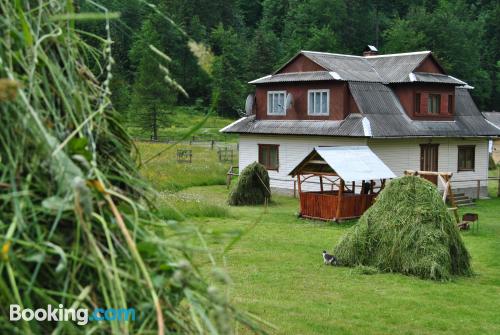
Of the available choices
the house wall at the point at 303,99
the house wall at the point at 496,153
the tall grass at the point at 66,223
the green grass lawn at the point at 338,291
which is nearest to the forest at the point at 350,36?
the house wall at the point at 496,153

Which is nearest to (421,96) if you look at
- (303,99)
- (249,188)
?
(303,99)

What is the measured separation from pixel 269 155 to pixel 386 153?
543 centimetres

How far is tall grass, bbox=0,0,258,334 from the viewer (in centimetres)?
153

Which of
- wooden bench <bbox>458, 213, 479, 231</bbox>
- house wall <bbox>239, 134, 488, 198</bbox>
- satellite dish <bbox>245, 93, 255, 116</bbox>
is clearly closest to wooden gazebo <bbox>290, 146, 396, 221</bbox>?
wooden bench <bbox>458, 213, 479, 231</bbox>

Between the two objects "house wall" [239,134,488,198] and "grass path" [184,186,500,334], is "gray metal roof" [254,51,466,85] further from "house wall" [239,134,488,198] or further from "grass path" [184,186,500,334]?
"grass path" [184,186,500,334]

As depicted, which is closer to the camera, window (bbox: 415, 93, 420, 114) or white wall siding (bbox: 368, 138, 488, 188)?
white wall siding (bbox: 368, 138, 488, 188)

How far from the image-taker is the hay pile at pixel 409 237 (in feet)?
43.3

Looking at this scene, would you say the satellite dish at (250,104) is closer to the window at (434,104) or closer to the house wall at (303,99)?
the house wall at (303,99)

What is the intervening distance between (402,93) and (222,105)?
32185 mm

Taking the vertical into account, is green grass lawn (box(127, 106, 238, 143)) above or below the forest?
below

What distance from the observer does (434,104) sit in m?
28.9

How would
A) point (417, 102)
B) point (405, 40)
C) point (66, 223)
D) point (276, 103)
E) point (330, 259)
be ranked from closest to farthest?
point (66, 223) < point (330, 259) < point (417, 102) < point (276, 103) < point (405, 40)

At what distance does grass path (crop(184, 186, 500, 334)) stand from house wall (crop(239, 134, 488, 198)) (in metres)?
9.24

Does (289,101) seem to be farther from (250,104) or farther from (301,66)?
(250,104)
